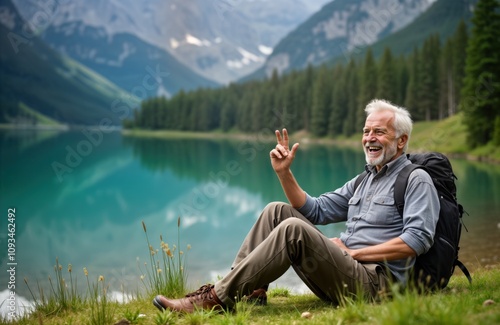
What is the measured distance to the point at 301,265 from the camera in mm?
4562

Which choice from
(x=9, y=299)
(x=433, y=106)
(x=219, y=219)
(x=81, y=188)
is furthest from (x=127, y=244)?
(x=433, y=106)

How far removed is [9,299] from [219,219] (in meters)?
12.3

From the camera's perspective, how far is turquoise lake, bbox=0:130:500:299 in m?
12.9

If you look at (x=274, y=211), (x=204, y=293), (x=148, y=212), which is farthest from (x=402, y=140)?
(x=148, y=212)

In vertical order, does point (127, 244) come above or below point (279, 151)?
below

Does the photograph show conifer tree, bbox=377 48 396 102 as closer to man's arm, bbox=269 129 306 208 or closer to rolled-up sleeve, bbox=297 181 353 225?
rolled-up sleeve, bbox=297 181 353 225

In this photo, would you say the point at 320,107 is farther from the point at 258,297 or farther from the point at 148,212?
the point at 258,297

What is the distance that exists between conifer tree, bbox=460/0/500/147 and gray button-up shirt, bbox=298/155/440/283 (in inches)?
1448

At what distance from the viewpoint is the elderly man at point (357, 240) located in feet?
14.4

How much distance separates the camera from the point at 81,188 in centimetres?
3231

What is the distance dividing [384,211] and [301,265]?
3.15 feet

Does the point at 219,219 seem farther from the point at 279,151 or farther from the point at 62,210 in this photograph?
the point at 279,151

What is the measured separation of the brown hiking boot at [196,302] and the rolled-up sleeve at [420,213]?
1832 millimetres

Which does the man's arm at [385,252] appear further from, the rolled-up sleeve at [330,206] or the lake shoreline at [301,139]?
the lake shoreline at [301,139]
